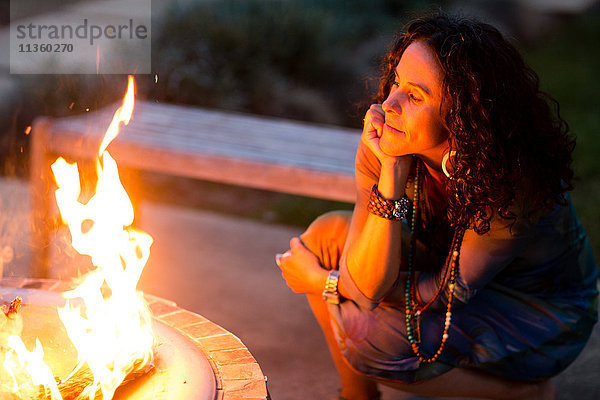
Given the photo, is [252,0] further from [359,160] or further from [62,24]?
[359,160]

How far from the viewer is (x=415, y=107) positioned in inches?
77.7

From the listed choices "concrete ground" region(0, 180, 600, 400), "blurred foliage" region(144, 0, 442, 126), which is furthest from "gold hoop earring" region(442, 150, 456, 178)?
"blurred foliage" region(144, 0, 442, 126)

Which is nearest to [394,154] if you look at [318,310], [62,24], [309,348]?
[318,310]

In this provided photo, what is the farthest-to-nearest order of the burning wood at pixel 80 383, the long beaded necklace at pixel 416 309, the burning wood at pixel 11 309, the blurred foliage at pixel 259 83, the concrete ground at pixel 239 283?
the blurred foliage at pixel 259 83, the concrete ground at pixel 239 283, the long beaded necklace at pixel 416 309, the burning wood at pixel 11 309, the burning wood at pixel 80 383

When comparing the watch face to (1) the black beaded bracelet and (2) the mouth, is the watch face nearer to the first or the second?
(1) the black beaded bracelet

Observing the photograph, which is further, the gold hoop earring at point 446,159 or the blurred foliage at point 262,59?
the blurred foliage at point 262,59

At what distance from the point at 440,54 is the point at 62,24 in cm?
561

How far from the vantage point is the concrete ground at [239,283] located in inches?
119

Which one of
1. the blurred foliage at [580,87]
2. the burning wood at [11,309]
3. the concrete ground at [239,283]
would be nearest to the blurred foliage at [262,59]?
the concrete ground at [239,283]

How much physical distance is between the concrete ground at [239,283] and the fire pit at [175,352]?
0.82 meters

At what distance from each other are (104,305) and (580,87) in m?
6.81

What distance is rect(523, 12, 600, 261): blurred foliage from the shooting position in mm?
5309

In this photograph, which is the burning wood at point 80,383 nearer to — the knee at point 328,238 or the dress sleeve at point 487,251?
the knee at point 328,238

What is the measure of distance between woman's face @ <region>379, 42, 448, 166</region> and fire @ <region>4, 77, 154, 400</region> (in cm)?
79
